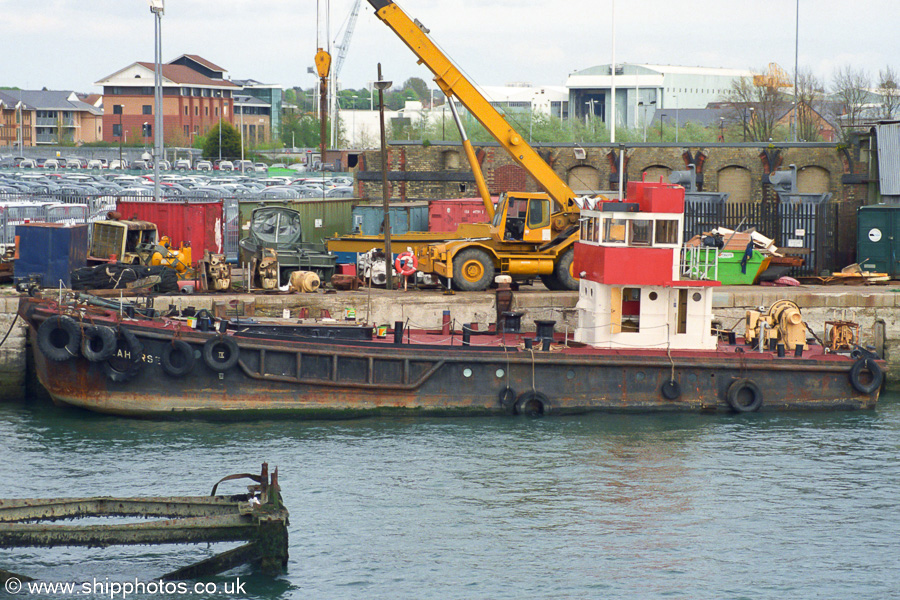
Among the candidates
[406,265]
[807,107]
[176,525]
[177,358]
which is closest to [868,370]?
[406,265]

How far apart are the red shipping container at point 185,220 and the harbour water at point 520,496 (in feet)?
23.5

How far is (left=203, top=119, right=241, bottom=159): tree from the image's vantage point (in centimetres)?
8444

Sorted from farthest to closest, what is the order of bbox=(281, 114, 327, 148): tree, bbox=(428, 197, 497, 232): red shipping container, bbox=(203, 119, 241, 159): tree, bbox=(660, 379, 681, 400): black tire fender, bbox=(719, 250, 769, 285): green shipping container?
1. bbox=(281, 114, 327, 148): tree
2. bbox=(203, 119, 241, 159): tree
3. bbox=(428, 197, 497, 232): red shipping container
4. bbox=(719, 250, 769, 285): green shipping container
5. bbox=(660, 379, 681, 400): black tire fender

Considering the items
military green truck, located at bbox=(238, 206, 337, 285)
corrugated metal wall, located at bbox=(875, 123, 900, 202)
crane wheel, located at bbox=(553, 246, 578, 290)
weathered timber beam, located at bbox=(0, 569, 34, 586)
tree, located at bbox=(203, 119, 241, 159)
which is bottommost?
weathered timber beam, located at bbox=(0, 569, 34, 586)

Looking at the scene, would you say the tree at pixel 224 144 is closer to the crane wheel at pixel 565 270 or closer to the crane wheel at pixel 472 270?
the crane wheel at pixel 472 270

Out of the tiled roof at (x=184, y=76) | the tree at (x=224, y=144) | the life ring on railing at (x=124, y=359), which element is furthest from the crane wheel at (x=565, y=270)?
the tiled roof at (x=184, y=76)

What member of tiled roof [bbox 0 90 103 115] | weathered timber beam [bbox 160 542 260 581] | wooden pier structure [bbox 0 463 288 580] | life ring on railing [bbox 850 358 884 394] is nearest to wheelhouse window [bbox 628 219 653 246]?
life ring on railing [bbox 850 358 884 394]

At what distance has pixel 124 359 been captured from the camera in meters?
17.0

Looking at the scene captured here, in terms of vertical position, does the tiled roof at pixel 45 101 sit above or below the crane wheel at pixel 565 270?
above

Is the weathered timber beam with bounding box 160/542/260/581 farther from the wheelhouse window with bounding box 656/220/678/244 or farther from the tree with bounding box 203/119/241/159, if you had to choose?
the tree with bounding box 203/119/241/159

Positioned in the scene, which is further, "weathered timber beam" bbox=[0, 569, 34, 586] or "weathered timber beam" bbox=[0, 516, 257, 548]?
"weathered timber beam" bbox=[0, 569, 34, 586]

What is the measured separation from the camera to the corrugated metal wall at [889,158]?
93.8ft

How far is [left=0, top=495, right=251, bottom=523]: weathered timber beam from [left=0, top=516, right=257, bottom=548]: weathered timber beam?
0.20m

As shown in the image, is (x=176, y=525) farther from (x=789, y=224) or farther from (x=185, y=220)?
(x=789, y=224)
